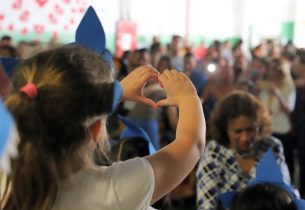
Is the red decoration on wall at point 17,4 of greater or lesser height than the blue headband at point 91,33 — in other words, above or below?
below

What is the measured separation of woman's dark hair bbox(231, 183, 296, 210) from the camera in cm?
112

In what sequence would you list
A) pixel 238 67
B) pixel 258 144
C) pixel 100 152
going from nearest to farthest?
pixel 100 152 → pixel 258 144 → pixel 238 67

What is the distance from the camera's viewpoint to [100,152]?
91cm

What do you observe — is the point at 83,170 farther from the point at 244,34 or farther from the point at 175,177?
the point at 244,34

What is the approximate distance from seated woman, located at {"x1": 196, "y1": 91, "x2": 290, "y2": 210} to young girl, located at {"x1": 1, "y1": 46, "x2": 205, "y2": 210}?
88 cm

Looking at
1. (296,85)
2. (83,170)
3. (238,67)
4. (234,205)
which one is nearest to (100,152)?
(83,170)

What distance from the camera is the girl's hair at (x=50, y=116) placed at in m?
0.72

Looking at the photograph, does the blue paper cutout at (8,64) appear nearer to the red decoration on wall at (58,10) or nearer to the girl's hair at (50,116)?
the girl's hair at (50,116)

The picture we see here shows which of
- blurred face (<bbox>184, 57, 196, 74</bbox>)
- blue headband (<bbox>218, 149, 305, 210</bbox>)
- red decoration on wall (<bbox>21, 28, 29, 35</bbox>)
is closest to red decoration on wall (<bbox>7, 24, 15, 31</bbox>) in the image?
red decoration on wall (<bbox>21, 28, 29, 35</bbox>)

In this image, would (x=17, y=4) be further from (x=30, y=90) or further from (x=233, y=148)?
(x=30, y=90)

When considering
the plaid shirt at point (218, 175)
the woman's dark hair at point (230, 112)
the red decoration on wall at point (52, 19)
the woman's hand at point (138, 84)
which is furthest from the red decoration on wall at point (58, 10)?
the woman's hand at point (138, 84)

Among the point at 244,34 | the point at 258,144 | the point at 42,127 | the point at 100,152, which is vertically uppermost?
the point at 42,127

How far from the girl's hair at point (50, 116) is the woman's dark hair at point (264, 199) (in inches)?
21.2

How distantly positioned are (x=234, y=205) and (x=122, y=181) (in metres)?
0.54
